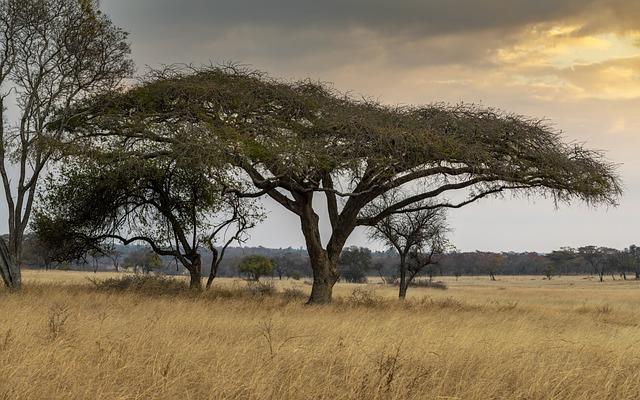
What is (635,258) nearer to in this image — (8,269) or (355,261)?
(355,261)

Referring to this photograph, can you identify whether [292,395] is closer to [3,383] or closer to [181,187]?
[3,383]

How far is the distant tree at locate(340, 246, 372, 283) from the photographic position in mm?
94312

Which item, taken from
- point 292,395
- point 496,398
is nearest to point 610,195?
point 496,398

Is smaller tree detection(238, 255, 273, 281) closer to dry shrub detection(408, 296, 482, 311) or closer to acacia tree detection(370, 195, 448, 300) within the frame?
acacia tree detection(370, 195, 448, 300)

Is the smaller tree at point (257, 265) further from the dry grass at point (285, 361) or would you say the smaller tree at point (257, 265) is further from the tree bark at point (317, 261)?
the dry grass at point (285, 361)

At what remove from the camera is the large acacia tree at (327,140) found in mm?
17266

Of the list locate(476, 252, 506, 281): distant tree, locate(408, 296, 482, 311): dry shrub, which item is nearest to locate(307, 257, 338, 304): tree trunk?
locate(408, 296, 482, 311): dry shrub

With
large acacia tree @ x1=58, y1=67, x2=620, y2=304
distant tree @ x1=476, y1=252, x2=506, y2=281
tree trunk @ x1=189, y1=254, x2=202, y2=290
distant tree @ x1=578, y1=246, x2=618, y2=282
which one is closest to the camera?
large acacia tree @ x1=58, y1=67, x2=620, y2=304

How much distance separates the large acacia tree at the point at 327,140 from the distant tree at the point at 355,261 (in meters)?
73.9

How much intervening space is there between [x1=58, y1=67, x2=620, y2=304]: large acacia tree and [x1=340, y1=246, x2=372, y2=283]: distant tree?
73.9 m

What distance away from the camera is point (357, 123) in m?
18.0

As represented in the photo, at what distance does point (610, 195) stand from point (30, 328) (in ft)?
57.2

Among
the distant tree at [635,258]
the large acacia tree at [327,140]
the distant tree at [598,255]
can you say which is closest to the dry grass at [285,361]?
the large acacia tree at [327,140]

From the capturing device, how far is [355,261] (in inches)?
3750
